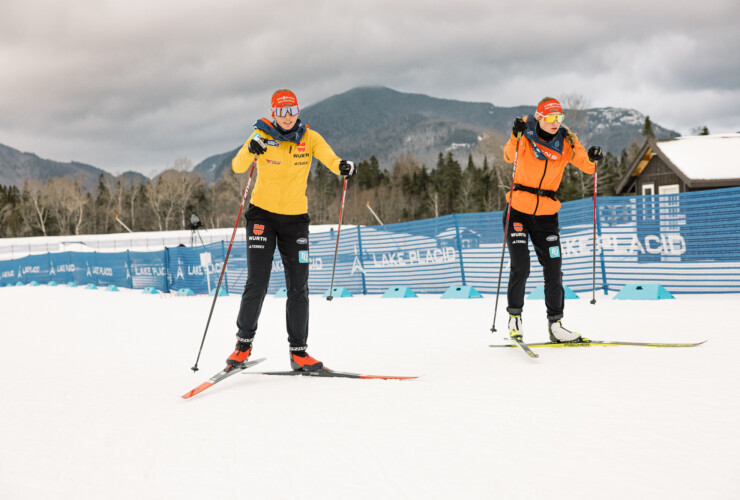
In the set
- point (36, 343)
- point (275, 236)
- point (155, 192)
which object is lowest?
point (36, 343)

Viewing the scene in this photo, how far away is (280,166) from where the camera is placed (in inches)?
149

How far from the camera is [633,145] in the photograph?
7269 cm

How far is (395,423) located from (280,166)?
1.97 metres

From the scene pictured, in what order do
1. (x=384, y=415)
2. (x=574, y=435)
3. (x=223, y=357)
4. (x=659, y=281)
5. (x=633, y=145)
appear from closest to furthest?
(x=574, y=435)
(x=384, y=415)
(x=223, y=357)
(x=659, y=281)
(x=633, y=145)

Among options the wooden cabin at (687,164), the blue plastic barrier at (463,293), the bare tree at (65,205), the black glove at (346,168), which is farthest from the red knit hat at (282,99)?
the bare tree at (65,205)

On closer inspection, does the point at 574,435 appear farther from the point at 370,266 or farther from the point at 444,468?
the point at 370,266

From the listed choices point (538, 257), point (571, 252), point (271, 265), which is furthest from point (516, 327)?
point (571, 252)

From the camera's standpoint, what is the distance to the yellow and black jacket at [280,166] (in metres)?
3.75

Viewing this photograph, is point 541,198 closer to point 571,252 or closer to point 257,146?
point 257,146

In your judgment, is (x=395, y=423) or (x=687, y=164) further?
(x=687, y=164)

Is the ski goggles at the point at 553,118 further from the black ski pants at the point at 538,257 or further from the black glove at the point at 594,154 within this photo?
the black ski pants at the point at 538,257

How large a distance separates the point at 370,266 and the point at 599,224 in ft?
15.0

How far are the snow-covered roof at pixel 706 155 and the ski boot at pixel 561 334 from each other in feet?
53.0

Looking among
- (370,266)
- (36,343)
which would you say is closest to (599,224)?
(370,266)
